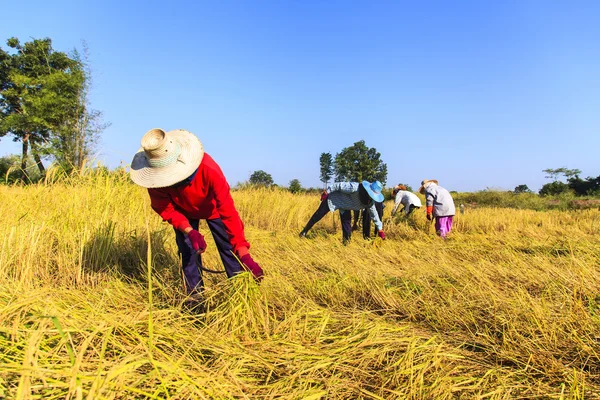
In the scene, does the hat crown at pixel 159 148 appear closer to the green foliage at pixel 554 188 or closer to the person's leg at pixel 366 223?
the person's leg at pixel 366 223

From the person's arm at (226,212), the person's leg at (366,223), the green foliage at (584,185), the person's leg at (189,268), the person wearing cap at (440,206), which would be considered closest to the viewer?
the person's arm at (226,212)

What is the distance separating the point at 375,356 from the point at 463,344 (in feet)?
1.69

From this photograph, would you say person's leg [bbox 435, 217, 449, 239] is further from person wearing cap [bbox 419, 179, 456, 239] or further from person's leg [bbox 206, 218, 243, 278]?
person's leg [bbox 206, 218, 243, 278]

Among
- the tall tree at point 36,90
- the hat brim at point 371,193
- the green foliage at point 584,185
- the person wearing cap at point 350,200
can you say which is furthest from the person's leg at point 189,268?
the green foliage at point 584,185

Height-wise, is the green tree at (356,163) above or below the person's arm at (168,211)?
above

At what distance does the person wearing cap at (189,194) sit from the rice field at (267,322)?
0.19 meters

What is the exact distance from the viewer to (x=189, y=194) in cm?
220

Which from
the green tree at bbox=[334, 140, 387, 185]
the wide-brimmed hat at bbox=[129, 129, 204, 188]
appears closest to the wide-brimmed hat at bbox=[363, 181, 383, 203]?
the wide-brimmed hat at bbox=[129, 129, 204, 188]

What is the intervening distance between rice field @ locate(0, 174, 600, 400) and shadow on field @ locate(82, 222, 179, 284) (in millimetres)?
16

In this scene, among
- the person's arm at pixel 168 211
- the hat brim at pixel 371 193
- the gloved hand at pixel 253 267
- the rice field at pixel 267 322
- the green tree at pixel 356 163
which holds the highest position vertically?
the green tree at pixel 356 163

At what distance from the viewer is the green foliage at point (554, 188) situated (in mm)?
16517

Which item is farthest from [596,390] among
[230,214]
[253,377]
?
[230,214]

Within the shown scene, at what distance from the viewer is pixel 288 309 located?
2.19m

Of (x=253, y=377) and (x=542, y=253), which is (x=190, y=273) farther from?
(x=542, y=253)
